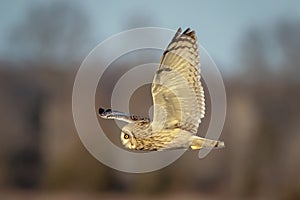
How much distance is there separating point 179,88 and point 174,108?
0.07 meters

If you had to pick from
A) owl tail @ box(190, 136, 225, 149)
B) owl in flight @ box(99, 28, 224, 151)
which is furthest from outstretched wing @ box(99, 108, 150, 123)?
owl tail @ box(190, 136, 225, 149)

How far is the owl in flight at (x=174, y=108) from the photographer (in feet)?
7.69

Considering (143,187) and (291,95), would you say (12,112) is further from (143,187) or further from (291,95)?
(291,95)

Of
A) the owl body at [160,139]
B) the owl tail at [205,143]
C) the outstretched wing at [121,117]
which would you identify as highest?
the outstretched wing at [121,117]

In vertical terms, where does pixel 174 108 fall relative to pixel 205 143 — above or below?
above

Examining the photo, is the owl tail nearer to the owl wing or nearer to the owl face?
the owl wing

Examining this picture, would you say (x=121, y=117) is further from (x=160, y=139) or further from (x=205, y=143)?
(x=205, y=143)

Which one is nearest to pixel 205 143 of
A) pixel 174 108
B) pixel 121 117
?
pixel 174 108

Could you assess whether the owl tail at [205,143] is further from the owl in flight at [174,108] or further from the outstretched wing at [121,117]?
the outstretched wing at [121,117]

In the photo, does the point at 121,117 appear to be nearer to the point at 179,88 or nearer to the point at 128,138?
the point at 128,138

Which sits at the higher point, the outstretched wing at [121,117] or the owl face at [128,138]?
the outstretched wing at [121,117]

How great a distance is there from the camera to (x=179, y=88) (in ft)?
7.85

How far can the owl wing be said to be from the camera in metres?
A: 2.35

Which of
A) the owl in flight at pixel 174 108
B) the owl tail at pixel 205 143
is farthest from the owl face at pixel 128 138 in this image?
the owl tail at pixel 205 143
